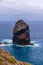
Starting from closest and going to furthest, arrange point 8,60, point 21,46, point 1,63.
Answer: point 1,63 < point 8,60 < point 21,46

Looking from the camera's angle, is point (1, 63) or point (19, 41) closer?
point (1, 63)

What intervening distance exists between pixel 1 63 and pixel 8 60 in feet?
5.90

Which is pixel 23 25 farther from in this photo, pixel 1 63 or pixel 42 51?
pixel 1 63

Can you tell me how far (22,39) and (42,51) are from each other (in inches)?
1164

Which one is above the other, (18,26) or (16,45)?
(18,26)

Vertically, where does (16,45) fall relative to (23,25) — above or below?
below

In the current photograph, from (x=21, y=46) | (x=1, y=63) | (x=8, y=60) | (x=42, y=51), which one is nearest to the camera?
(x=1, y=63)

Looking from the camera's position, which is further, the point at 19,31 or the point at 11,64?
the point at 19,31

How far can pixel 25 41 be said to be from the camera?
541 ft

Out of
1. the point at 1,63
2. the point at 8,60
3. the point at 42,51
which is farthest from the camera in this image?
the point at 42,51

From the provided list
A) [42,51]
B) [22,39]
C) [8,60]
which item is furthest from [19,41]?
[8,60]

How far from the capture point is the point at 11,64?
20453 mm

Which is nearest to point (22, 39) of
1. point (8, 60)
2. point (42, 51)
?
point (42, 51)

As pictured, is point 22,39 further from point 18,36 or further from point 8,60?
point 8,60
